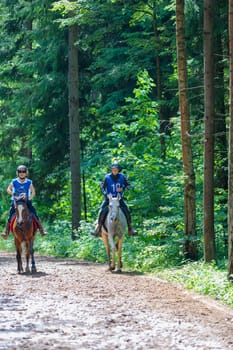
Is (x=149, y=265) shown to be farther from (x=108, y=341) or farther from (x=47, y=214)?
(x=47, y=214)

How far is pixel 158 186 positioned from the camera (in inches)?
812

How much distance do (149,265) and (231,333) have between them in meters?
8.98

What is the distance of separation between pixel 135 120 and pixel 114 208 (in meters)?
10.2

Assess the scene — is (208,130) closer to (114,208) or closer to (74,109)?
(114,208)

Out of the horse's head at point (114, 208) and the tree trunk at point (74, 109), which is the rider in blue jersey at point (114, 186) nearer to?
the horse's head at point (114, 208)

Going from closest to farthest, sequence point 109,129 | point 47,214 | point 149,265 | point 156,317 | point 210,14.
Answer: point 156,317
point 210,14
point 149,265
point 109,129
point 47,214

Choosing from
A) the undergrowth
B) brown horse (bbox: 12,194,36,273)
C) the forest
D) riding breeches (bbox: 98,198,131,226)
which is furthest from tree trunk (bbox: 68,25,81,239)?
brown horse (bbox: 12,194,36,273)

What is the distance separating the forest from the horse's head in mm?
1117

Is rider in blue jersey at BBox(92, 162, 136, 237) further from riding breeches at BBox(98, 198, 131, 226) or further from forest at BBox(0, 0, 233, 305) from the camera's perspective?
forest at BBox(0, 0, 233, 305)

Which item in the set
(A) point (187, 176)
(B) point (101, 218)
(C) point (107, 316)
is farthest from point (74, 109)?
(C) point (107, 316)

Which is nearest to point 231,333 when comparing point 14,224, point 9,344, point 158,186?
point 9,344

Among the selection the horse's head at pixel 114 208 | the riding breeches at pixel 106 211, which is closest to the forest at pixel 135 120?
the riding breeches at pixel 106 211

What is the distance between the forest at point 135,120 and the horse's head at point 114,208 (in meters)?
1.12

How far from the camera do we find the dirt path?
8.49 metres
